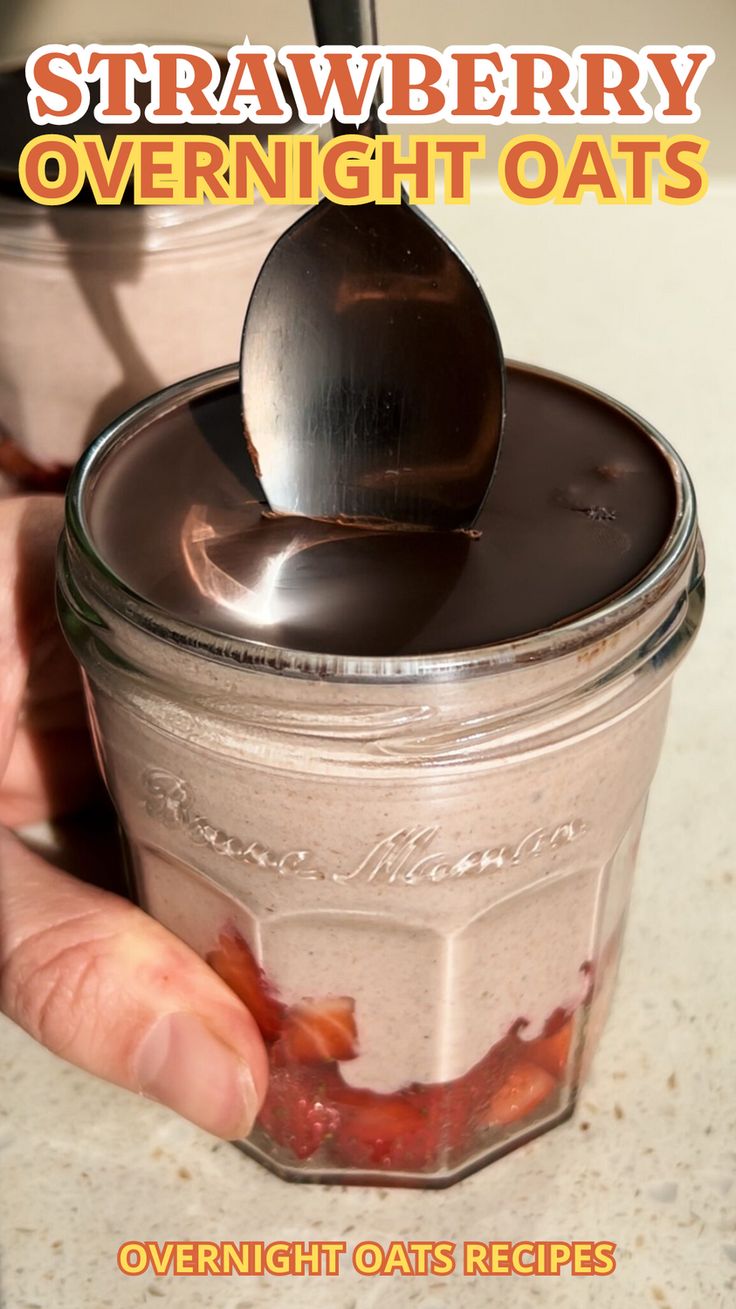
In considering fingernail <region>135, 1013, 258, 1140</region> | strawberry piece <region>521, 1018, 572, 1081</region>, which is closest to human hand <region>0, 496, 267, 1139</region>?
fingernail <region>135, 1013, 258, 1140</region>

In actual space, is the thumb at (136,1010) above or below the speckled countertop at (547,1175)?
above

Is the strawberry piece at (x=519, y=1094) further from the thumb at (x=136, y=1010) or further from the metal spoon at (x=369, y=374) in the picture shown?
the metal spoon at (x=369, y=374)

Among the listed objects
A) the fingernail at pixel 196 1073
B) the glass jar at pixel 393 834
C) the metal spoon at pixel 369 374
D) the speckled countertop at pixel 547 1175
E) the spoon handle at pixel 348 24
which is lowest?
the speckled countertop at pixel 547 1175

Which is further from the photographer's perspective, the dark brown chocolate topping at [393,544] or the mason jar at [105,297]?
the mason jar at [105,297]

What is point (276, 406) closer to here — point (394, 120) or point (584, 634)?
point (584, 634)

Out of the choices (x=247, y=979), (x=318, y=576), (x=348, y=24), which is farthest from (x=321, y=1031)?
(x=348, y=24)

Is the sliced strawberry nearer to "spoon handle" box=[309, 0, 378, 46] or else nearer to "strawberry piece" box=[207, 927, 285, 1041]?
"strawberry piece" box=[207, 927, 285, 1041]

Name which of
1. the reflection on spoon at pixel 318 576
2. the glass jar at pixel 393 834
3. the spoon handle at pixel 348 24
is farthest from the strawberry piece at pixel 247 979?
the spoon handle at pixel 348 24
